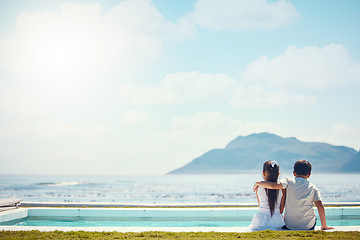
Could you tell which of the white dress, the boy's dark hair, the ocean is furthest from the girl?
the ocean

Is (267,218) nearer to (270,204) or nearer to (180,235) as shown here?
(270,204)

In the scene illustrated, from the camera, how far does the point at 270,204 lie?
19.1 ft

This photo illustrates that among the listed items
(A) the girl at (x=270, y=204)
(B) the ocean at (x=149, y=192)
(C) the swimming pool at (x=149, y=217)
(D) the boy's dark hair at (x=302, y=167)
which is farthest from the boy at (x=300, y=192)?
(B) the ocean at (x=149, y=192)

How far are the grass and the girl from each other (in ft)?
0.64

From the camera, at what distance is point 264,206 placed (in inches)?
234

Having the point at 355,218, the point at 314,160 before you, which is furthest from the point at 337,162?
the point at 355,218

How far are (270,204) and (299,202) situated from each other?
0.45 metres

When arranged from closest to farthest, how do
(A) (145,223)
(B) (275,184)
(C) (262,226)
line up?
(B) (275,184) < (C) (262,226) < (A) (145,223)

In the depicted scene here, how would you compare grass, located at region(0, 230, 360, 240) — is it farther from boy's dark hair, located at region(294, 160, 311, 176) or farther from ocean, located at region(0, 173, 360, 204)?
ocean, located at region(0, 173, 360, 204)

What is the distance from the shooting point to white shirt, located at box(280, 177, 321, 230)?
573cm

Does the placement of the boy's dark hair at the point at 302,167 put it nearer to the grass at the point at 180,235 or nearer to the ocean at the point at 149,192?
the grass at the point at 180,235

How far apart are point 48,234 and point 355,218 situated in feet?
30.3

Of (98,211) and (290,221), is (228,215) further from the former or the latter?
(290,221)

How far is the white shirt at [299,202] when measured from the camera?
573 centimetres
